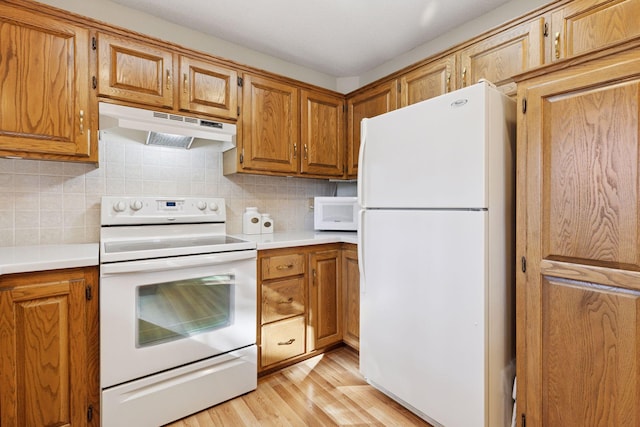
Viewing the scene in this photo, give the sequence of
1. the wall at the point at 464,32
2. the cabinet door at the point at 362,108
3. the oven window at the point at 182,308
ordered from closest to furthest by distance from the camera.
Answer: the oven window at the point at 182,308 < the wall at the point at 464,32 < the cabinet door at the point at 362,108

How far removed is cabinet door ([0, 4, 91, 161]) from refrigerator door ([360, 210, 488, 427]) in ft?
5.51

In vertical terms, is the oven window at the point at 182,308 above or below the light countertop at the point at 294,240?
below

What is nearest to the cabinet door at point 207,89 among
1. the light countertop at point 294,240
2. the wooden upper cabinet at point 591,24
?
the light countertop at point 294,240

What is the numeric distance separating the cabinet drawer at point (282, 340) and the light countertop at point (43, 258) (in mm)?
1088

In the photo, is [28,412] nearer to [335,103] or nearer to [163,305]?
[163,305]

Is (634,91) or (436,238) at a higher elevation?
(634,91)

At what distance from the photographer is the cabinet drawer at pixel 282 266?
2080 mm

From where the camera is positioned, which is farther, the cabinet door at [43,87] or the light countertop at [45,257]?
Result: the cabinet door at [43,87]

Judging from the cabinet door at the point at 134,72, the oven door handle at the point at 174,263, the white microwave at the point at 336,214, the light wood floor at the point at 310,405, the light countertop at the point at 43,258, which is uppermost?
the cabinet door at the point at 134,72

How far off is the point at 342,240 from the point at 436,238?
921 mm

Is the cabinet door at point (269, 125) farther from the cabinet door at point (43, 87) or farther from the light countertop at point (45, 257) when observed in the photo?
the cabinet door at point (43, 87)

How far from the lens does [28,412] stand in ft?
4.51

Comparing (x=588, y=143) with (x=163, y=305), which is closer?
(x=588, y=143)

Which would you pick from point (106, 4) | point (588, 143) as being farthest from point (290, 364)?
point (106, 4)
